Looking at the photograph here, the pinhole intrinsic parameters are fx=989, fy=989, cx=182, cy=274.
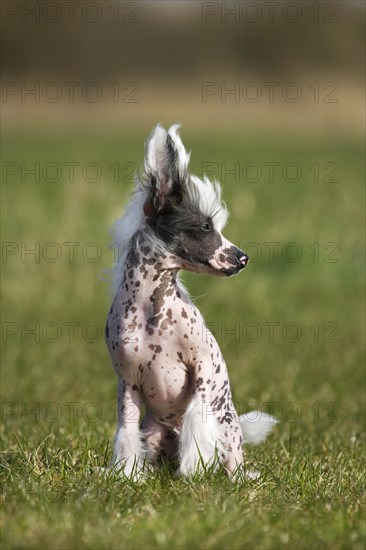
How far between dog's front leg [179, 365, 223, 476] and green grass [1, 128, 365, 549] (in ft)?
0.40

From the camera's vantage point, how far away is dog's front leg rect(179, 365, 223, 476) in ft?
17.3

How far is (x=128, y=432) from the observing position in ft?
17.7

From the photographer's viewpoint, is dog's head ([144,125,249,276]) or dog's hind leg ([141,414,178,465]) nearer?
dog's head ([144,125,249,276])

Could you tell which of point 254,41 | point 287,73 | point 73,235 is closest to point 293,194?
point 73,235

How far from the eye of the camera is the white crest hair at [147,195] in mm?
5184

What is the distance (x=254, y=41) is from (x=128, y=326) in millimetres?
63834

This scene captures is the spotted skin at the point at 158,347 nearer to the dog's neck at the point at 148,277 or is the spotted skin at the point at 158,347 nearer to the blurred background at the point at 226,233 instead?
the dog's neck at the point at 148,277

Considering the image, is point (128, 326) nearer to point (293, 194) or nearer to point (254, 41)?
point (293, 194)

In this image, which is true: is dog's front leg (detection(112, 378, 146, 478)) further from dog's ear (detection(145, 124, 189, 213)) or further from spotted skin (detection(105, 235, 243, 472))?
dog's ear (detection(145, 124, 189, 213))

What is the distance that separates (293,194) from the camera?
2116cm

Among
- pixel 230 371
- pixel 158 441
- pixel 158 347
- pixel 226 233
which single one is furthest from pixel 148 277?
pixel 226 233

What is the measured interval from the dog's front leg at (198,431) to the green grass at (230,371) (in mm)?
121

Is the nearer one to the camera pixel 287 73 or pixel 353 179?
pixel 353 179

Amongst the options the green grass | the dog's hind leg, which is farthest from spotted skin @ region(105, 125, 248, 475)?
the green grass
